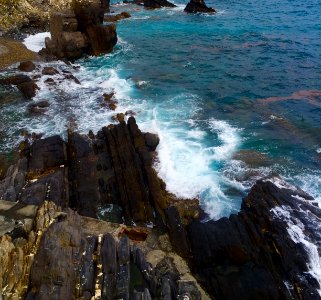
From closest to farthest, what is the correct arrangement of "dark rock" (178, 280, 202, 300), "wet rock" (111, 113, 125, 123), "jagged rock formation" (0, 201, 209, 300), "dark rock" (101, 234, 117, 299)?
"jagged rock formation" (0, 201, 209, 300) < "dark rock" (101, 234, 117, 299) < "dark rock" (178, 280, 202, 300) < "wet rock" (111, 113, 125, 123)

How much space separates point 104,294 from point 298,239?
275 inches

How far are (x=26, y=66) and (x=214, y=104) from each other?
51.4 ft

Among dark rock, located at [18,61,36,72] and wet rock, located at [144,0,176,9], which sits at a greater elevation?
dark rock, located at [18,61,36,72]

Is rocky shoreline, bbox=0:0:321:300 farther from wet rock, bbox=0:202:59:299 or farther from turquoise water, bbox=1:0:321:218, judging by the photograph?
turquoise water, bbox=1:0:321:218

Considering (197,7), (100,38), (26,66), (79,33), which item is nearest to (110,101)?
(26,66)

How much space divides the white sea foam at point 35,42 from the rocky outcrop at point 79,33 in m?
1.90

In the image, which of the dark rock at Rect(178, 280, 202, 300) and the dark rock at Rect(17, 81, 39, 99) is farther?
the dark rock at Rect(17, 81, 39, 99)

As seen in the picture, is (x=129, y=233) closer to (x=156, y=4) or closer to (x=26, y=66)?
(x=26, y=66)

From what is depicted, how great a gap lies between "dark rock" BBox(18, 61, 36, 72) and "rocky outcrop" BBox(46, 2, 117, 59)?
13.4ft

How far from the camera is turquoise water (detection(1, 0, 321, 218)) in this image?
16375 mm

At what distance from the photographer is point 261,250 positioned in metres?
10.9

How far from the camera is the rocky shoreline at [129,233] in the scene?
8367 mm

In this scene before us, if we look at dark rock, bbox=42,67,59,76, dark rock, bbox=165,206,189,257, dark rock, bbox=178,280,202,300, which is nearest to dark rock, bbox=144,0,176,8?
dark rock, bbox=42,67,59,76

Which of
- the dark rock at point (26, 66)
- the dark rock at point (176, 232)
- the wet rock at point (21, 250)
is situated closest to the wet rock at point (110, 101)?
the dark rock at point (26, 66)
